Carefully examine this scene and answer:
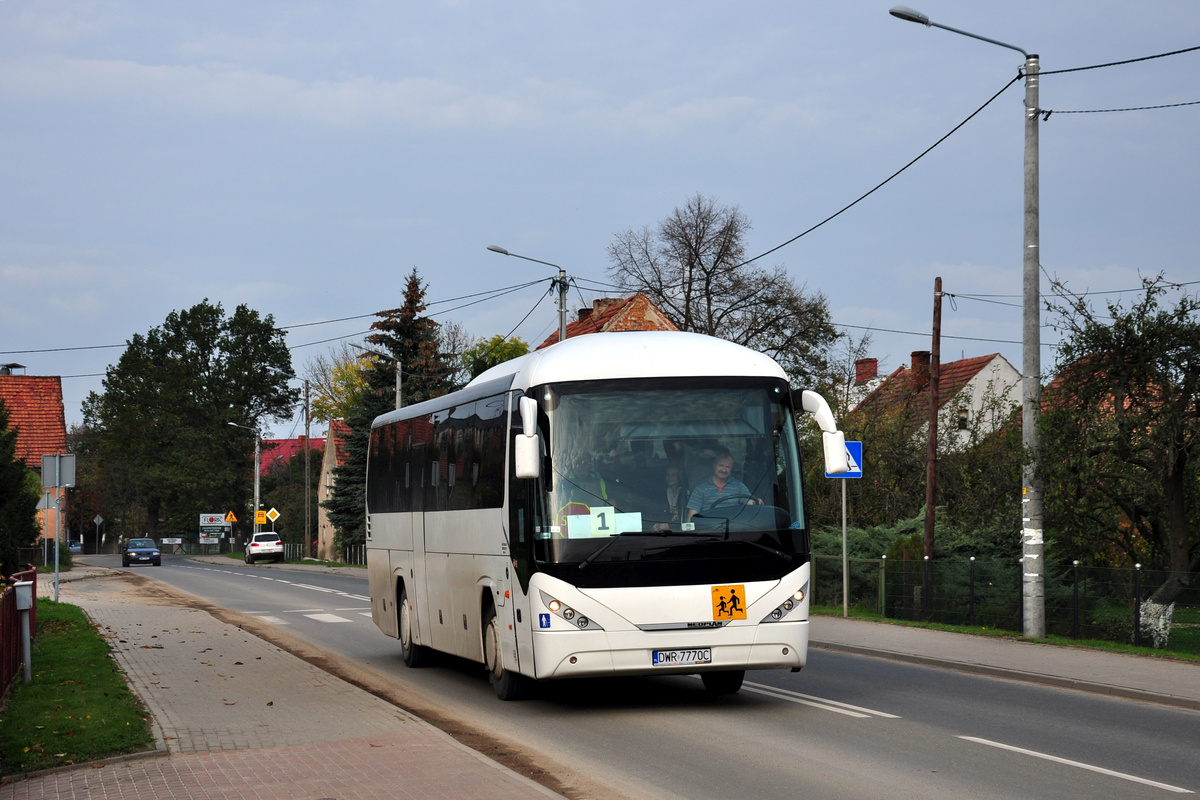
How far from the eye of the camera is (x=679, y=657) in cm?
1080

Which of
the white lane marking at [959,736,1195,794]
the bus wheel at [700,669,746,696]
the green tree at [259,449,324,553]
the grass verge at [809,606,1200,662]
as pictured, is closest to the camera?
the white lane marking at [959,736,1195,794]

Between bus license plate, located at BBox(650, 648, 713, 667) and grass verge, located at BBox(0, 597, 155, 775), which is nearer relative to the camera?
grass verge, located at BBox(0, 597, 155, 775)

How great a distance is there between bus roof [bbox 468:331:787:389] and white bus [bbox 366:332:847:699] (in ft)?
0.05

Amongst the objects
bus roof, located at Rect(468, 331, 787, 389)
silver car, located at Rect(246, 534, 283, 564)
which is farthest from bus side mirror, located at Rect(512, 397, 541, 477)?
silver car, located at Rect(246, 534, 283, 564)

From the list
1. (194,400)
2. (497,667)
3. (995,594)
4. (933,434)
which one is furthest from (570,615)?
(194,400)

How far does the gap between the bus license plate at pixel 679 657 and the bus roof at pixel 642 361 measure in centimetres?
234

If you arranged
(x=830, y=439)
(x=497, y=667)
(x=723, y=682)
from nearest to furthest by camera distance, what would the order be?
(x=830, y=439) → (x=497, y=667) → (x=723, y=682)

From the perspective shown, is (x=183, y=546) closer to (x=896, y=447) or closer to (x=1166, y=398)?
(x=896, y=447)

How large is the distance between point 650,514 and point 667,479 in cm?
33

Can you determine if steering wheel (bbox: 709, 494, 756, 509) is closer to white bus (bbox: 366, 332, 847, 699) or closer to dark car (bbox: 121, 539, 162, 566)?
white bus (bbox: 366, 332, 847, 699)

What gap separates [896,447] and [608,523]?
72.9 ft

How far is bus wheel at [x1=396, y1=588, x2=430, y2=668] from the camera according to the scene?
634 inches

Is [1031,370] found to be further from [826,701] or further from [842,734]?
[842,734]

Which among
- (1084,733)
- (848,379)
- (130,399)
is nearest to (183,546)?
(130,399)
